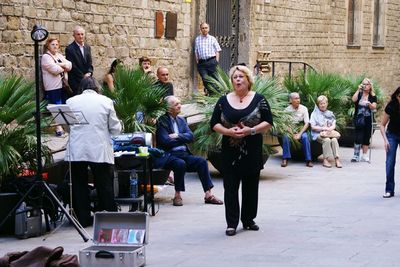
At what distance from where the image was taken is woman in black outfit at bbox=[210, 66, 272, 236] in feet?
34.3

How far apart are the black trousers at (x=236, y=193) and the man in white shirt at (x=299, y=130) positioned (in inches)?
289

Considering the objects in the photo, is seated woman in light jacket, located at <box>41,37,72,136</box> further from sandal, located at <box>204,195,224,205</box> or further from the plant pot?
sandal, located at <box>204,195,224,205</box>

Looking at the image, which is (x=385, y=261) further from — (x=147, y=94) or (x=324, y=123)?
(x=324, y=123)

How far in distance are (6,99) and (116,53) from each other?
8388 millimetres

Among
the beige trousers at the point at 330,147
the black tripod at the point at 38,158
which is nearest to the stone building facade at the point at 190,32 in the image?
the beige trousers at the point at 330,147

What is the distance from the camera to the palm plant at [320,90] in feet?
65.1

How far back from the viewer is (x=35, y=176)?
10852 mm

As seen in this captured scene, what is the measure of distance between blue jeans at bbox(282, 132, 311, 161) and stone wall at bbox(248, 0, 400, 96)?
7881 millimetres

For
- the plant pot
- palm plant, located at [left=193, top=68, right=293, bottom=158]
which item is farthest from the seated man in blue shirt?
the plant pot

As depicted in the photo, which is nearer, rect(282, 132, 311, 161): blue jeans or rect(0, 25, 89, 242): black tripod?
rect(0, 25, 89, 242): black tripod

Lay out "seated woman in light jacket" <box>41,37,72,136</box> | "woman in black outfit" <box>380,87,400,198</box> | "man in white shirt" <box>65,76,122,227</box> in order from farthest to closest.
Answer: "seated woman in light jacket" <box>41,37,72,136</box> < "woman in black outfit" <box>380,87,400,198</box> < "man in white shirt" <box>65,76,122,227</box>

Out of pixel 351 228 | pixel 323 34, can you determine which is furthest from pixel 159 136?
pixel 323 34

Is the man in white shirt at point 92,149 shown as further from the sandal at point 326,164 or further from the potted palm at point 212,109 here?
the sandal at point 326,164

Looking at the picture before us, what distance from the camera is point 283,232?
10680mm
